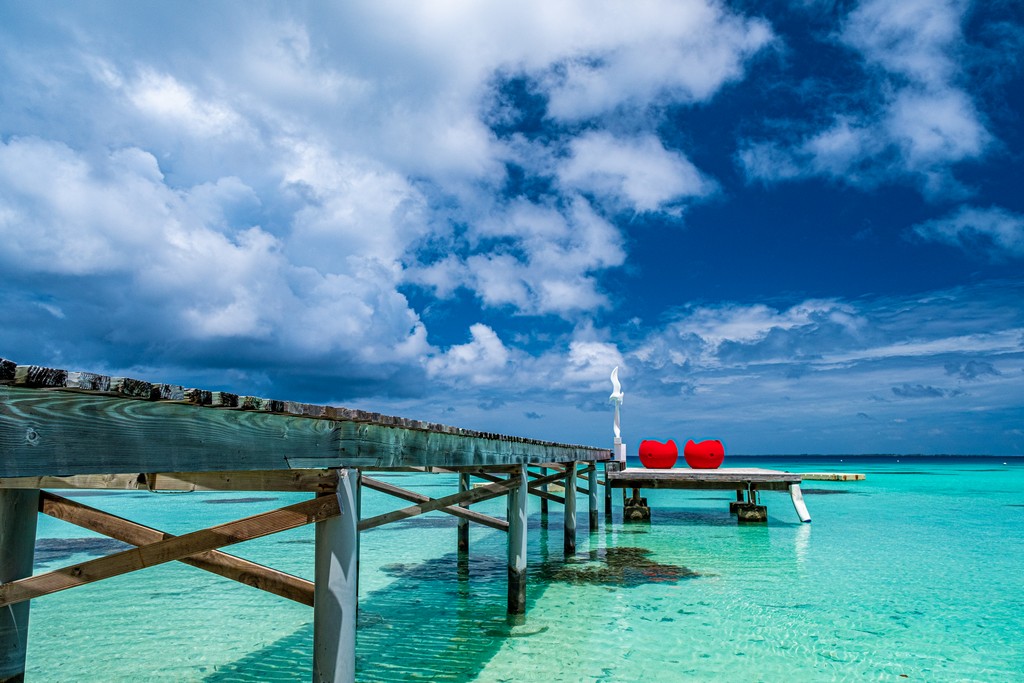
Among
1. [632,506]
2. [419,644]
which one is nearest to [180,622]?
[419,644]

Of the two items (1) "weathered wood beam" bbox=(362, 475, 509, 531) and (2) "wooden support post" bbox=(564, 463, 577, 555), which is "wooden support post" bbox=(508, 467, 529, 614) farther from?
(2) "wooden support post" bbox=(564, 463, 577, 555)

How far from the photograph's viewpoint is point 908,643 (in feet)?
25.5

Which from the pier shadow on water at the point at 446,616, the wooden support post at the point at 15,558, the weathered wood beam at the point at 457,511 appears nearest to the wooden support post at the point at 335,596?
the wooden support post at the point at 15,558

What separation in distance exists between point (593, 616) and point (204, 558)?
18.4 feet

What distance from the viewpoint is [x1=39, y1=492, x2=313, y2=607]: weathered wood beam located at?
395 cm

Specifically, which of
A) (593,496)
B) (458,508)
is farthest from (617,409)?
(458,508)

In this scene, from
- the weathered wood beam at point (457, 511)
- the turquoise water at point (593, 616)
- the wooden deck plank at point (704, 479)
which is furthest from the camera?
the wooden deck plank at point (704, 479)

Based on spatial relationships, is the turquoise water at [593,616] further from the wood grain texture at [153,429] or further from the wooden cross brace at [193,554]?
the wood grain texture at [153,429]

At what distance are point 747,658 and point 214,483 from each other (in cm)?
578

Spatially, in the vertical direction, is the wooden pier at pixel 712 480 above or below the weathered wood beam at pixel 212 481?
below

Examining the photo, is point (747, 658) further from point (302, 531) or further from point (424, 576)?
point (302, 531)

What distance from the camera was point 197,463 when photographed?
8.39 ft

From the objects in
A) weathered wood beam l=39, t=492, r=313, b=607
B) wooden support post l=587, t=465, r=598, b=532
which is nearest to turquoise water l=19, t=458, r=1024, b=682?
wooden support post l=587, t=465, r=598, b=532

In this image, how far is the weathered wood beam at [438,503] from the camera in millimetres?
7079
